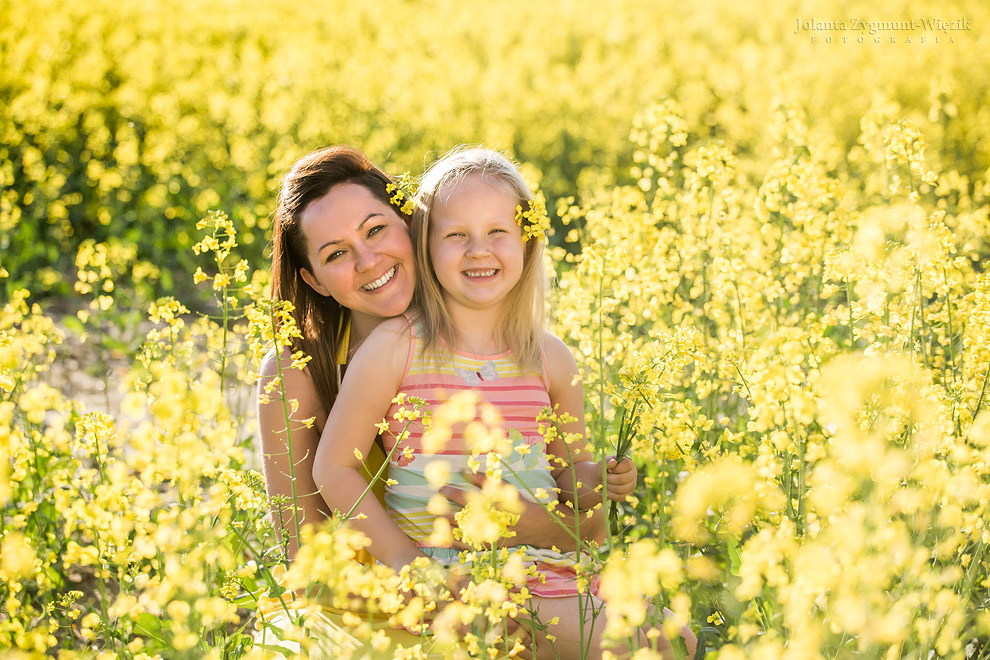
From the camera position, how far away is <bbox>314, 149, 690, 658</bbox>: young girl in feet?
7.77

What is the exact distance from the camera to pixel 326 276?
267 centimetres

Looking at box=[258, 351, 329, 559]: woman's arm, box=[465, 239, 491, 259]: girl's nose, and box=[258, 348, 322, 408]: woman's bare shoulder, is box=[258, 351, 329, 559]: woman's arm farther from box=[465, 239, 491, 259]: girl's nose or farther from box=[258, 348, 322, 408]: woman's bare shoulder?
box=[465, 239, 491, 259]: girl's nose

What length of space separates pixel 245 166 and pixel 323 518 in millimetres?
4685

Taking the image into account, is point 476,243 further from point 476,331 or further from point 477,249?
point 476,331

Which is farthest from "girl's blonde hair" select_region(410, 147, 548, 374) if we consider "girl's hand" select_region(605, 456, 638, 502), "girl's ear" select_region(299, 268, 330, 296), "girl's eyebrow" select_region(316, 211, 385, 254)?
"girl's hand" select_region(605, 456, 638, 502)

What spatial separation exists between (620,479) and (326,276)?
3.42 feet

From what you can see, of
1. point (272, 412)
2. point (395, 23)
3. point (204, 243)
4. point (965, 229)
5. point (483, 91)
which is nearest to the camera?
point (204, 243)

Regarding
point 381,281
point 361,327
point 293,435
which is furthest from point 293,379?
point 381,281

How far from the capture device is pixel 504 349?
2.71m

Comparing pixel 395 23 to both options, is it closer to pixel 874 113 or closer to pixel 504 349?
pixel 874 113

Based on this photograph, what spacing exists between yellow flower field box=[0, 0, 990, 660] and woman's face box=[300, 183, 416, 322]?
40 centimetres

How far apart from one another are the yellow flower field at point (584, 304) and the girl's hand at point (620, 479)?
108 mm

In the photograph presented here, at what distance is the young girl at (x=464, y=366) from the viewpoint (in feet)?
7.77

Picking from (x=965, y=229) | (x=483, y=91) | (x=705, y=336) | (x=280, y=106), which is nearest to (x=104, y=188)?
(x=280, y=106)
